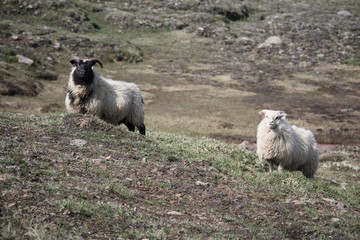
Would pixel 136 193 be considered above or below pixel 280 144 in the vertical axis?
above

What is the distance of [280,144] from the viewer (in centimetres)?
1273

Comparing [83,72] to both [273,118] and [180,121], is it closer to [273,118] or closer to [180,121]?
[273,118]

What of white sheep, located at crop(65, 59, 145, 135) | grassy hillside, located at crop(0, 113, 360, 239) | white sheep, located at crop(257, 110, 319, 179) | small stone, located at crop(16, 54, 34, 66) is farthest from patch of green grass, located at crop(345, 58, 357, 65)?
grassy hillside, located at crop(0, 113, 360, 239)

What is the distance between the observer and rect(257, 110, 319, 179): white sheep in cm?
1278

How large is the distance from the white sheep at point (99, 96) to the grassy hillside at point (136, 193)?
2.09 m

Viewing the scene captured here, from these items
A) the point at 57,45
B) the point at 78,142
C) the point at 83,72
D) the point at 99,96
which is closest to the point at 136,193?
the point at 78,142

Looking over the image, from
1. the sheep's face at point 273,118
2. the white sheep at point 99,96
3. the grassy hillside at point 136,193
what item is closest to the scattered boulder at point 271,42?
the white sheep at point 99,96

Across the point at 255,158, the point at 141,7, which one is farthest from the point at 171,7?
the point at 255,158

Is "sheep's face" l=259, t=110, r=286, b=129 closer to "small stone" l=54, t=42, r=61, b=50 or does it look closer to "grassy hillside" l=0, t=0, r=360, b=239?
"grassy hillside" l=0, t=0, r=360, b=239

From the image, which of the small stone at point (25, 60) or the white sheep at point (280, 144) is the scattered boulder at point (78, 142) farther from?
A: the small stone at point (25, 60)

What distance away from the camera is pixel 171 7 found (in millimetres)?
79000

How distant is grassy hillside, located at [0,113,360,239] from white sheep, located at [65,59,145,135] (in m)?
2.09

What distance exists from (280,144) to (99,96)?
A: 282 inches

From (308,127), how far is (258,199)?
880 inches
